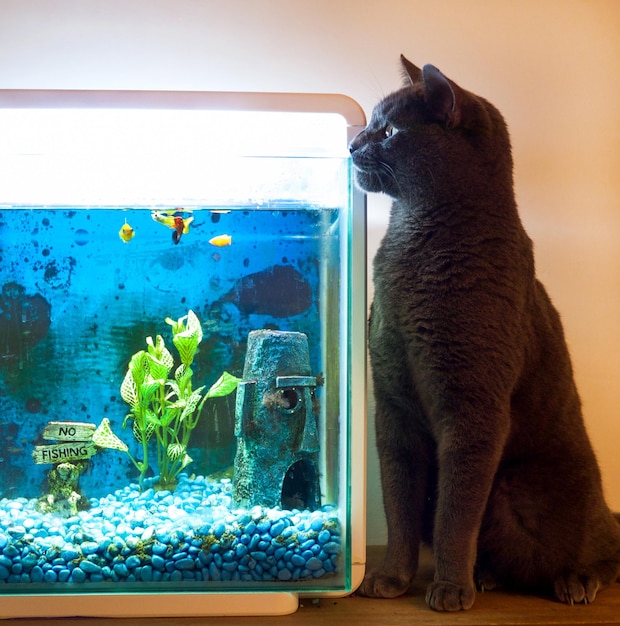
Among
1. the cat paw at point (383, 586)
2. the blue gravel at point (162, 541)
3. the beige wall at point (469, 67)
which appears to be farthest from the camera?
the beige wall at point (469, 67)

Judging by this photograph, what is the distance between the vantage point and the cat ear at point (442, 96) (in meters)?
1.04

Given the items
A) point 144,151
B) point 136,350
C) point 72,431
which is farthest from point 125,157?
point 72,431

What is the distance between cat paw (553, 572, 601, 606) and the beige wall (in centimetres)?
46

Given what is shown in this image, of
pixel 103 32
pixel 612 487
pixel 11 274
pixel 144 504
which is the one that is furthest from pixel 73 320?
pixel 612 487

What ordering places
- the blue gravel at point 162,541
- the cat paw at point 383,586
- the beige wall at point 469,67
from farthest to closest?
the beige wall at point 469,67, the cat paw at point 383,586, the blue gravel at point 162,541

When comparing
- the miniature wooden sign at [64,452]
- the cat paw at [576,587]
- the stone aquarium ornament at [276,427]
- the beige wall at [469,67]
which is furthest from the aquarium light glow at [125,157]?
the cat paw at [576,587]

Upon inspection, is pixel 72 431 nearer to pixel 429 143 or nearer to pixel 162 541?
pixel 162 541

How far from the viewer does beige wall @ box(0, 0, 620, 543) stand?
59.8 inches

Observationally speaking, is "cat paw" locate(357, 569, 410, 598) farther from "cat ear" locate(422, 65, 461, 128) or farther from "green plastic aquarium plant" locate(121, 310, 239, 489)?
"cat ear" locate(422, 65, 461, 128)

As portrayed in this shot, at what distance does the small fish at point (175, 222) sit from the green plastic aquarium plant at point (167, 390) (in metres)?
0.12

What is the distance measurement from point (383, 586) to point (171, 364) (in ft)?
1.58

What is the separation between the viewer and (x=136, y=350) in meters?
1.00

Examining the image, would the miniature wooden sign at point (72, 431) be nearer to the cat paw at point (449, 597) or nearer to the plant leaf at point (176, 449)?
the plant leaf at point (176, 449)

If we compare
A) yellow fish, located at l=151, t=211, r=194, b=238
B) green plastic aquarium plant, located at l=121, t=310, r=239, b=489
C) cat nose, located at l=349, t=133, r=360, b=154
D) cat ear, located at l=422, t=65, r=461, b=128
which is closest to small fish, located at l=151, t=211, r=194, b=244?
yellow fish, located at l=151, t=211, r=194, b=238
